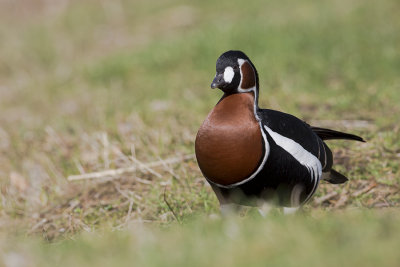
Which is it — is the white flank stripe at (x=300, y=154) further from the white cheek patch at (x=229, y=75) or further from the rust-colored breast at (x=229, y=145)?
the white cheek patch at (x=229, y=75)

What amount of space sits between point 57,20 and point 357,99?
8577mm

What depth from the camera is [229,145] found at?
3660 millimetres

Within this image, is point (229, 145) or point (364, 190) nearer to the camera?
point (229, 145)

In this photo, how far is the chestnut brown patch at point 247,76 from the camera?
153 inches

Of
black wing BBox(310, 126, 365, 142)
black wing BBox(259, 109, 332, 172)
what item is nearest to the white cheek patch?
black wing BBox(259, 109, 332, 172)

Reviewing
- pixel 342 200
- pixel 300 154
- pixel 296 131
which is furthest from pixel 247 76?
pixel 342 200

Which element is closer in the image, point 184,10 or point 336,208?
point 336,208

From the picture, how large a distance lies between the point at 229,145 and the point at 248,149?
0.12 m

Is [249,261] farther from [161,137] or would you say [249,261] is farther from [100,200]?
[161,137]

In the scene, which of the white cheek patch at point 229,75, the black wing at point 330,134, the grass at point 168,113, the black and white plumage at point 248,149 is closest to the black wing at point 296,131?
the black and white plumage at point 248,149

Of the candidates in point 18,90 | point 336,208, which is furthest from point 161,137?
point 18,90

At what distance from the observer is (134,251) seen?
9.86ft

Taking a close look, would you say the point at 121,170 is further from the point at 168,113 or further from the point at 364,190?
the point at 364,190

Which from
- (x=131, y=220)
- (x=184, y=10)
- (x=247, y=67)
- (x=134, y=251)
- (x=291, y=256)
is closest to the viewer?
(x=291, y=256)
